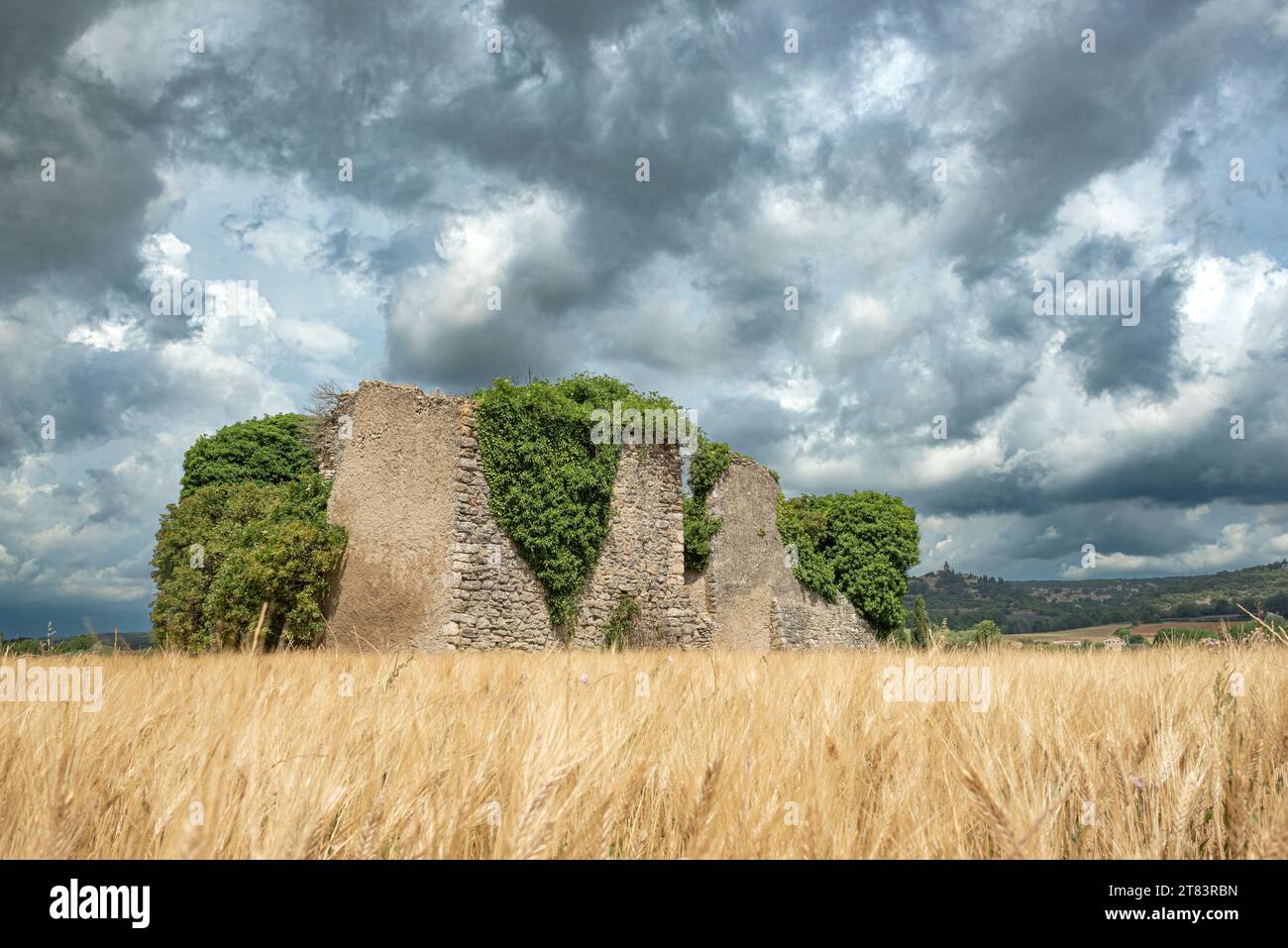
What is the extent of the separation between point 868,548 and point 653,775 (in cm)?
2183

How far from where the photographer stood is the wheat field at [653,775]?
4.42ft

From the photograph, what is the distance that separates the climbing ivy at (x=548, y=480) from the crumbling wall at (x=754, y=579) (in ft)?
16.0

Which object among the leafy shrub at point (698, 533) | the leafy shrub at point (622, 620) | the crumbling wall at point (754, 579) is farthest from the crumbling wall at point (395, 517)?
the crumbling wall at point (754, 579)

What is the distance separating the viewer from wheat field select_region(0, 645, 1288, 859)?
4.42 ft

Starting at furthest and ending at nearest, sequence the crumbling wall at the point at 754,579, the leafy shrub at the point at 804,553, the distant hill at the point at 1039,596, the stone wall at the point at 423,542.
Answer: the distant hill at the point at 1039,596 → the leafy shrub at the point at 804,553 → the crumbling wall at the point at 754,579 → the stone wall at the point at 423,542

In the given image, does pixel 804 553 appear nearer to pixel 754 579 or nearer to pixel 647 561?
pixel 754 579

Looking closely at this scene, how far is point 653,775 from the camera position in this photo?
1.87 meters

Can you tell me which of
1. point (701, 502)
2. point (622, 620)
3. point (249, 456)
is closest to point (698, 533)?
point (701, 502)

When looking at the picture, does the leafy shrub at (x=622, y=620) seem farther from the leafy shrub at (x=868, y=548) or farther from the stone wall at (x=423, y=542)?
the leafy shrub at (x=868, y=548)

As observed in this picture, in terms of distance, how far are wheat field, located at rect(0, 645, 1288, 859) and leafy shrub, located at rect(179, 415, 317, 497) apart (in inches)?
774

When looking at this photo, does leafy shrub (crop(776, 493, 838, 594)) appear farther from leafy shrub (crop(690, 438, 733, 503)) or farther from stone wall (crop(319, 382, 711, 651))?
stone wall (crop(319, 382, 711, 651))
